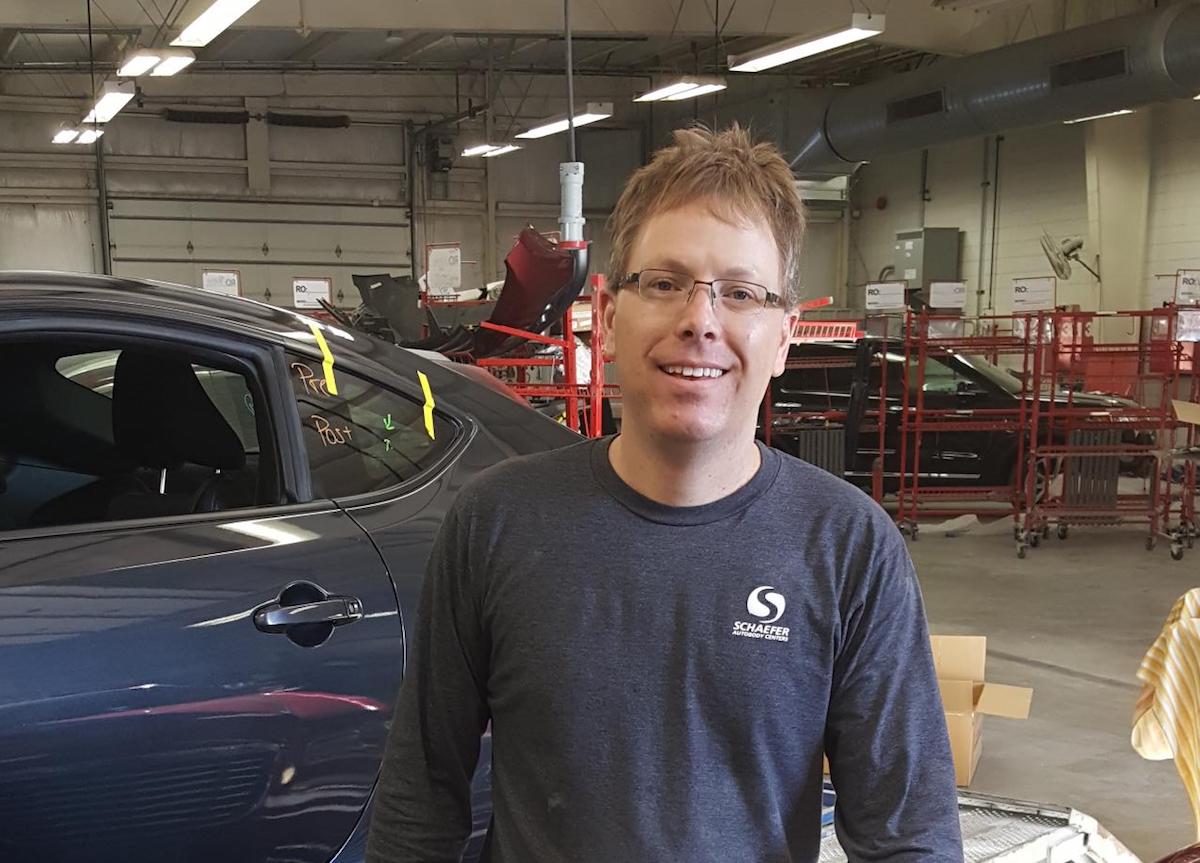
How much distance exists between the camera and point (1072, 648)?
5434mm

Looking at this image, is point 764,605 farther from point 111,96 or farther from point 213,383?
point 111,96

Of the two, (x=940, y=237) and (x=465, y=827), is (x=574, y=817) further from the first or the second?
(x=940, y=237)

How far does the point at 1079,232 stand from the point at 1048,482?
7.04 meters

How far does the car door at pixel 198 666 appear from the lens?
67.6 inches

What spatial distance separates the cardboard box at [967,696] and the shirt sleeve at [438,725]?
2635mm

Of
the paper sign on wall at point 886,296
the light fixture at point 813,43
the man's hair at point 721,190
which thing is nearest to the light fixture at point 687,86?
the light fixture at point 813,43

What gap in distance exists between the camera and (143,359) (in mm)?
2438

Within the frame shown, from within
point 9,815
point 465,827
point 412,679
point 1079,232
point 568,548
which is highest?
point 1079,232

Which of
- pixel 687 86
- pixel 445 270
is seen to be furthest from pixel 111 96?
pixel 687 86

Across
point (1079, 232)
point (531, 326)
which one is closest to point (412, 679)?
point (531, 326)

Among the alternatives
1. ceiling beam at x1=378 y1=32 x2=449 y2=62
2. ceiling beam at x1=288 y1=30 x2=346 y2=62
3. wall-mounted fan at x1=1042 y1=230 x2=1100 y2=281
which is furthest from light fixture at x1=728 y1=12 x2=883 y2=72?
ceiling beam at x1=288 y1=30 x2=346 y2=62

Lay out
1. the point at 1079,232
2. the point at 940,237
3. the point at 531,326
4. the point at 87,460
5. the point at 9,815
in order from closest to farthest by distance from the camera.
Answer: the point at 9,815, the point at 87,460, the point at 531,326, the point at 1079,232, the point at 940,237

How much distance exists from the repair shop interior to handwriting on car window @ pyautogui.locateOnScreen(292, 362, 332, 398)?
2cm

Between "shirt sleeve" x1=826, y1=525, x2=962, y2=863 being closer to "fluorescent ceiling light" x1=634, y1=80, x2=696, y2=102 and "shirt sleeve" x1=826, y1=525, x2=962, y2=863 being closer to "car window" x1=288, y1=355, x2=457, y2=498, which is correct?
"car window" x1=288, y1=355, x2=457, y2=498
